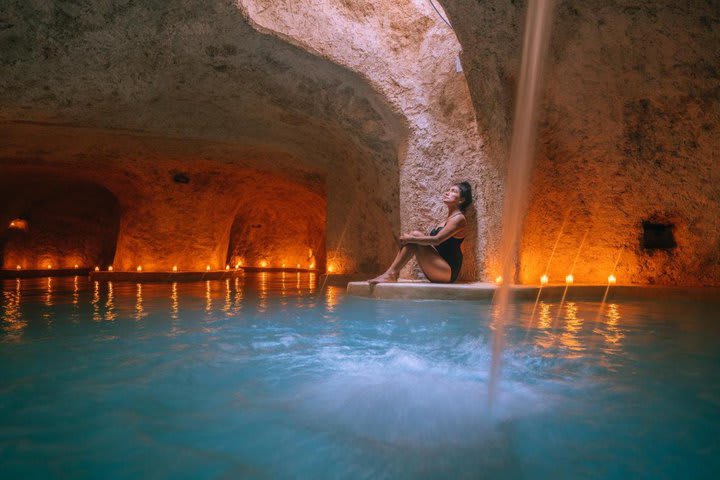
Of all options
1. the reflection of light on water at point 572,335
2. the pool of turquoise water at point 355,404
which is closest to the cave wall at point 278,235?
the reflection of light on water at point 572,335

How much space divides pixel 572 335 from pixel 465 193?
3105 mm

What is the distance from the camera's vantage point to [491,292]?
462cm

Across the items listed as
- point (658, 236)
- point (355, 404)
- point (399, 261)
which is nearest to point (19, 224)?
point (399, 261)

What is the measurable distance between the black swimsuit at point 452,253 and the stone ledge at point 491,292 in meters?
0.29

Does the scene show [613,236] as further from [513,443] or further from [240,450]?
[240,450]

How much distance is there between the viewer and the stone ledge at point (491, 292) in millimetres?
4688

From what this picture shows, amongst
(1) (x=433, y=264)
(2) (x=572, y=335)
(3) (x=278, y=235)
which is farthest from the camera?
(3) (x=278, y=235)

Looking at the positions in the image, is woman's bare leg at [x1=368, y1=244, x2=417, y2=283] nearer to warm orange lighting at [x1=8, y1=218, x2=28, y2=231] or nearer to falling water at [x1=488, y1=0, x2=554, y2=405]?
falling water at [x1=488, y1=0, x2=554, y2=405]

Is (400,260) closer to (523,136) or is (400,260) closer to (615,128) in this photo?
(523,136)

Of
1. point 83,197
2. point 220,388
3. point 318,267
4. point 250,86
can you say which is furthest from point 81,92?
point 318,267

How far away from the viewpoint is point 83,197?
13.4m

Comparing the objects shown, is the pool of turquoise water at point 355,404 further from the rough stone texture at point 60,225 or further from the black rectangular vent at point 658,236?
the rough stone texture at point 60,225

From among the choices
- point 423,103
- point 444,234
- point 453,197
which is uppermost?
point 423,103

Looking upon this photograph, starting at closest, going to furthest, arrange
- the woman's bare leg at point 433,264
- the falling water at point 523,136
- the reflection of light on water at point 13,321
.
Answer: the reflection of light on water at point 13,321 < the falling water at point 523,136 < the woman's bare leg at point 433,264
